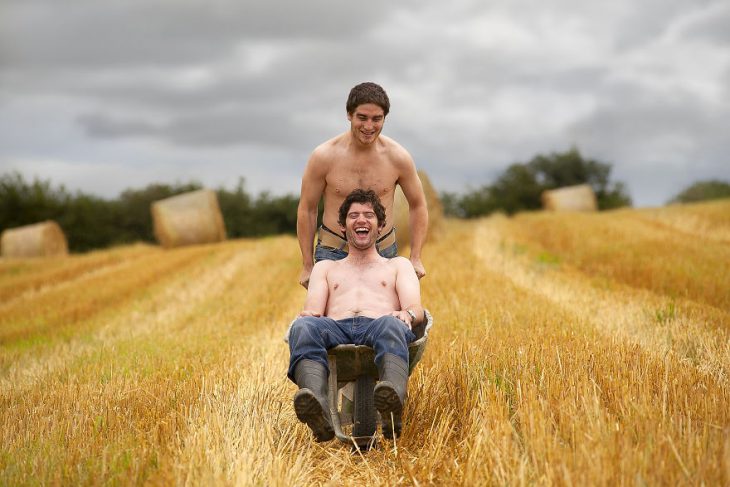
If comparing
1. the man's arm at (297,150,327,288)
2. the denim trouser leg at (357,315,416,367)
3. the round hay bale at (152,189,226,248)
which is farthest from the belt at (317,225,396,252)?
the round hay bale at (152,189,226,248)

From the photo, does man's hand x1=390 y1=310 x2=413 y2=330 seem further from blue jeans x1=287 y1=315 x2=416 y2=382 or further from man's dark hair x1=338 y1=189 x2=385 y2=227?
man's dark hair x1=338 y1=189 x2=385 y2=227

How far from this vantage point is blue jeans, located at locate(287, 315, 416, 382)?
12.6ft

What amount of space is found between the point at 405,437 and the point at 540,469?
1122 millimetres

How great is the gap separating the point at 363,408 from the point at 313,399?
61 centimetres

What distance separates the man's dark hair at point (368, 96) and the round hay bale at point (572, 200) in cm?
2722

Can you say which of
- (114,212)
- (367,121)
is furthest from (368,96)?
(114,212)

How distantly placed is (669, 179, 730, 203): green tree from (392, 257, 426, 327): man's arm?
51924 mm

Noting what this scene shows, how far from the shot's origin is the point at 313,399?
3.63 m

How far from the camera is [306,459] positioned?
398 centimetres

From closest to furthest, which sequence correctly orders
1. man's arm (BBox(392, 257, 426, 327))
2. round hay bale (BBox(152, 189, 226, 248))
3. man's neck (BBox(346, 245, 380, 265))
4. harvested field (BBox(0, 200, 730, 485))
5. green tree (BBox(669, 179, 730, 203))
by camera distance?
1. harvested field (BBox(0, 200, 730, 485))
2. man's arm (BBox(392, 257, 426, 327))
3. man's neck (BBox(346, 245, 380, 265))
4. round hay bale (BBox(152, 189, 226, 248))
5. green tree (BBox(669, 179, 730, 203))

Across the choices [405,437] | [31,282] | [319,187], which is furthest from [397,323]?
[31,282]

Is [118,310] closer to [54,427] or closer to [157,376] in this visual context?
[157,376]

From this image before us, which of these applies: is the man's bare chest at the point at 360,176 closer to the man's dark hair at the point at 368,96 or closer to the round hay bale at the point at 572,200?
the man's dark hair at the point at 368,96

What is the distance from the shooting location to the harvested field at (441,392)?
130 inches
